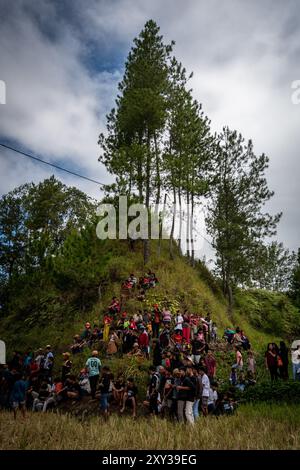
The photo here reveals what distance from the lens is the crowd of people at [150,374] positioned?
10.1 metres

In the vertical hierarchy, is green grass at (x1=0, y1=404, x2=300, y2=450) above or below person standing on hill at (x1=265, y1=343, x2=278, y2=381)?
below

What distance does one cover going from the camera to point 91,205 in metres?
35.9

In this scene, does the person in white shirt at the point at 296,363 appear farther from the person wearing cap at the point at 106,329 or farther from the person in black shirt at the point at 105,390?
the person wearing cap at the point at 106,329

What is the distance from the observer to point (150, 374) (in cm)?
1235

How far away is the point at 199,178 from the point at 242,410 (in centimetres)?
2117

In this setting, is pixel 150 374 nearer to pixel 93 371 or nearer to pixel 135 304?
pixel 93 371

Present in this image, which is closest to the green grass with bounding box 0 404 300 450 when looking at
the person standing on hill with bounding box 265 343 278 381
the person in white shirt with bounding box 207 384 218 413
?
the person in white shirt with bounding box 207 384 218 413

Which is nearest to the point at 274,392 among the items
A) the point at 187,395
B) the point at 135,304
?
the point at 187,395

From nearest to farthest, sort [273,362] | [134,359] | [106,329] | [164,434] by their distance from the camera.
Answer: [164,434] < [273,362] < [134,359] < [106,329]

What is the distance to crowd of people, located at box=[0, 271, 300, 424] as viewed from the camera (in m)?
10.1

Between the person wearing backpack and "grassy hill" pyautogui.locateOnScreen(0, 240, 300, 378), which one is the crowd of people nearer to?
the person wearing backpack

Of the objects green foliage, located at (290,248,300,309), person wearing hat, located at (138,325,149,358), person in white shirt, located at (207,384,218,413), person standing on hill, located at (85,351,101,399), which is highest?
green foliage, located at (290,248,300,309)
